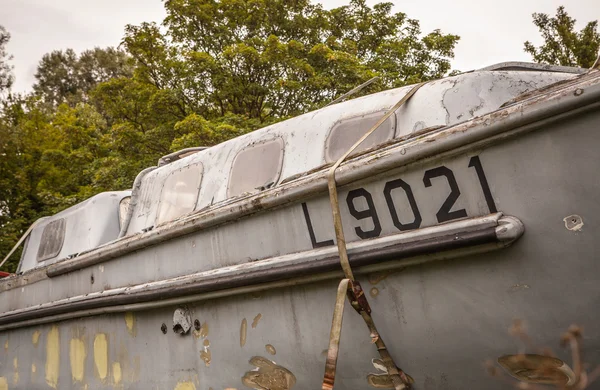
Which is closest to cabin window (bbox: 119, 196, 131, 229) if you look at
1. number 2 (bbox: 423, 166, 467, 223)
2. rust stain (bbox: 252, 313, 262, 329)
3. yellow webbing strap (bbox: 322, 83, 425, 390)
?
rust stain (bbox: 252, 313, 262, 329)

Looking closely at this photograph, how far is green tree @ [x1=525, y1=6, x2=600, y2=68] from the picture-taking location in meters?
12.0

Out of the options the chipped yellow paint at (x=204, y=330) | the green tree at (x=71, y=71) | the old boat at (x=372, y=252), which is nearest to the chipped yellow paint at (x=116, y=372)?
the old boat at (x=372, y=252)

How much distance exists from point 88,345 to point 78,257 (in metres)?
0.87

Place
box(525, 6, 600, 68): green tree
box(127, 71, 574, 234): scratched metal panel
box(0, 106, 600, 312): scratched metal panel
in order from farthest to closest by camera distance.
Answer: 1. box(525, 6, 600, 68): green tree
2. box(127, 71, 574, 234): scratched metal panel
3. box(0, 106, 600, 312): scratched metal panel

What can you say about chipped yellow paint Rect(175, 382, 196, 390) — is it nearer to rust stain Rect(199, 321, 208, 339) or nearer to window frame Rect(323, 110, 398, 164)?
rust stain Rect(199, 321, 208, 339)

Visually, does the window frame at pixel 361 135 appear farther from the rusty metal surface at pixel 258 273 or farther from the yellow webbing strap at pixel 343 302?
the rusty metal surface at pixel 258 273

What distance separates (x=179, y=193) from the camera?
5.57 m

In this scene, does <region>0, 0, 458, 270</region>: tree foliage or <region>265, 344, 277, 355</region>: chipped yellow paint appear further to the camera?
<region>0, 0, 458, 270</region>: tree foliage

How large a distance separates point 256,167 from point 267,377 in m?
1.69

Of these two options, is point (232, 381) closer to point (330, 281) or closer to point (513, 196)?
point (330, 281)

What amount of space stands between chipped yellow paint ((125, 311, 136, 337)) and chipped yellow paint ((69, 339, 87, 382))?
0.89 meters

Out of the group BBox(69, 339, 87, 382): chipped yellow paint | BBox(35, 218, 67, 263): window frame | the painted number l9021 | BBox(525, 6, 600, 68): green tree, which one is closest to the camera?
the painted number l9021

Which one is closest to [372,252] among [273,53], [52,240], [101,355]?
[101,355]

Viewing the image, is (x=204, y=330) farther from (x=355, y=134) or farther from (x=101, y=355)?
(x=355, y=134)
